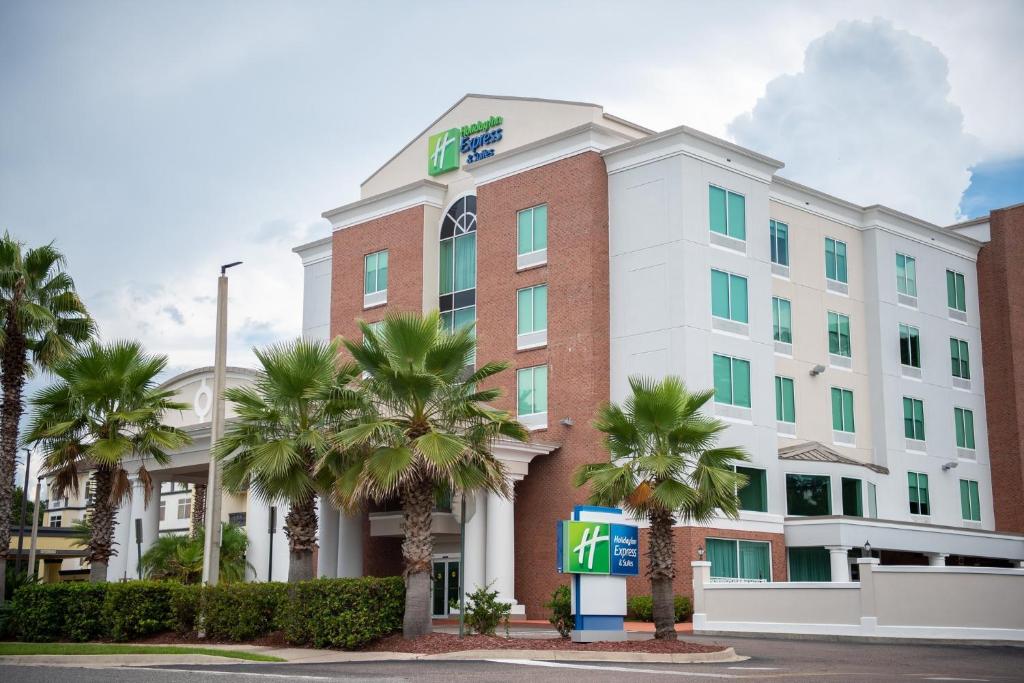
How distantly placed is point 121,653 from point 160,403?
10014 millimetres

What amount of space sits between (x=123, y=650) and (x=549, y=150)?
24.0 meters

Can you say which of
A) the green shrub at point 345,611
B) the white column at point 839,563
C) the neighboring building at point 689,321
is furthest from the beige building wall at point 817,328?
the green shrub at point 345,611

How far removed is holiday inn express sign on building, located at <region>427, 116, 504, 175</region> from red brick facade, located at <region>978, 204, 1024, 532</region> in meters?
21.9

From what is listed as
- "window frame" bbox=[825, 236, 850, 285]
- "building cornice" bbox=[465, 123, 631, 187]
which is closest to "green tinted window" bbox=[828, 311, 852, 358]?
"window frame" bbox=[825, 236, 850, 285]

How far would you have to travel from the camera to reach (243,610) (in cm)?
2625

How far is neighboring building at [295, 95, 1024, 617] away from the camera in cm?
3925

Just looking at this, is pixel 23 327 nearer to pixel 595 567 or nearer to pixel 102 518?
pixel 102 518

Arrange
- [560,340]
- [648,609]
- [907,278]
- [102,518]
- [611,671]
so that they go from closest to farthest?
[611,671] → [102,518] → [648,609] → [560,340] → [907,278]

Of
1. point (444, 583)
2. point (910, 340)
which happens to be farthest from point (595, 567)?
point (910, 340)

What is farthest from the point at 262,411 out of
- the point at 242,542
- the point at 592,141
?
the point at 242,542

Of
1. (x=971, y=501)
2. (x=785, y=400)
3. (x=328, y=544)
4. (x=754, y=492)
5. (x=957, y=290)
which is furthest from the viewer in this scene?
(x=957, y=290)

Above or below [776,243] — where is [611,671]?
below

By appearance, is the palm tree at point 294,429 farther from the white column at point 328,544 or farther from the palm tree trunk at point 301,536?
the white column at point 328,544

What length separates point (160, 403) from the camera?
3203 cm
